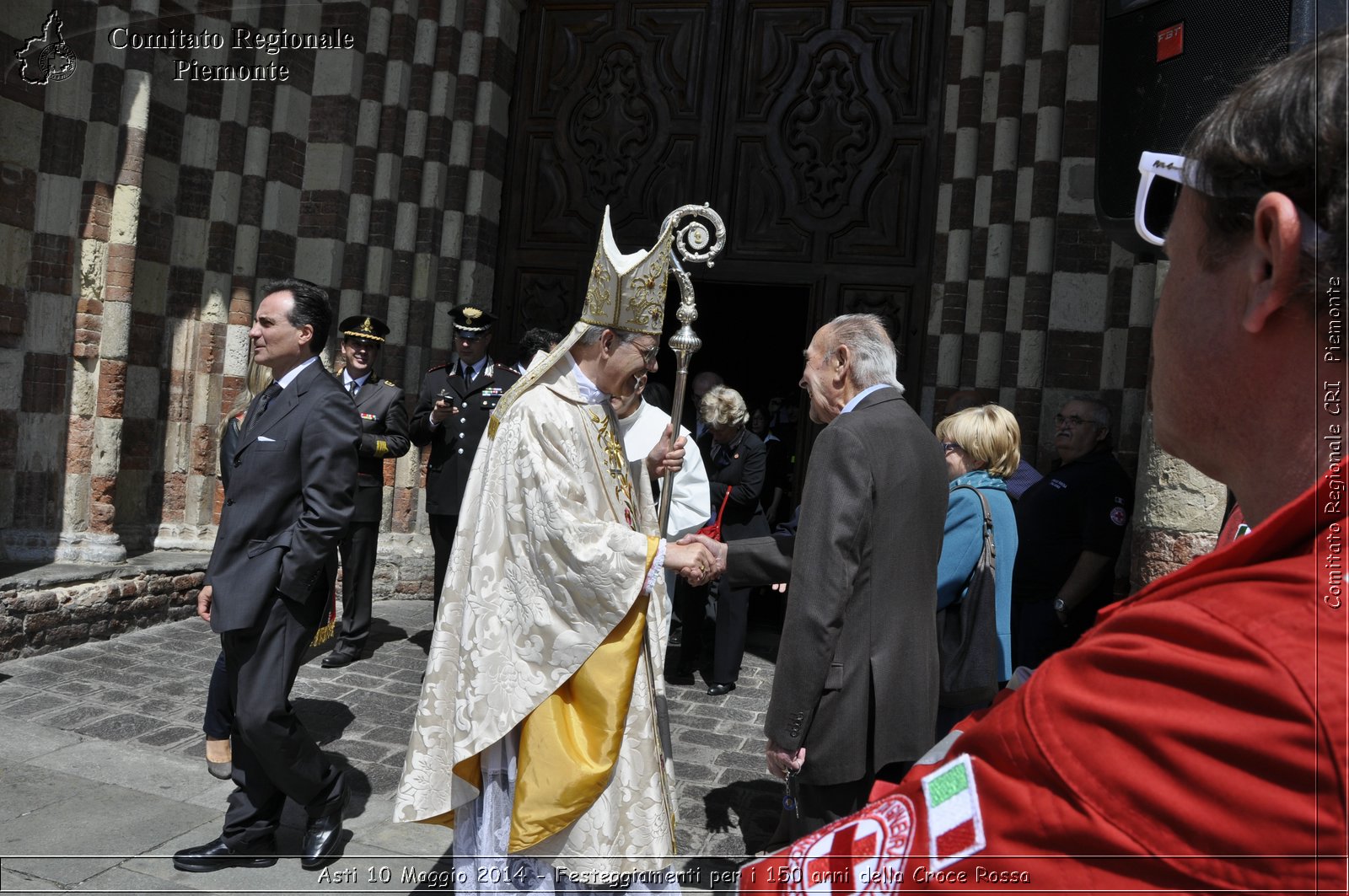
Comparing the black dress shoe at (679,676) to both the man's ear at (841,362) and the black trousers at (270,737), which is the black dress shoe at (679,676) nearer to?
the black trousers at (270,737)

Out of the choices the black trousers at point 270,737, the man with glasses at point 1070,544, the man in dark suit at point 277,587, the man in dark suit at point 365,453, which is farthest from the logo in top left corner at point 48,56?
the man with glasses at point 1070,544

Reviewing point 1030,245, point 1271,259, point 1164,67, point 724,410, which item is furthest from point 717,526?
point 1271,259

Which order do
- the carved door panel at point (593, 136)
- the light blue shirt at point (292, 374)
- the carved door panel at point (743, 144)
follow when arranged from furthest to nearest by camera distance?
the carved door panel at point (593, 136), the carved door panel at point (743, 144), the light blue shirt at point (292, 374)

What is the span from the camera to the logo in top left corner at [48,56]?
576cm

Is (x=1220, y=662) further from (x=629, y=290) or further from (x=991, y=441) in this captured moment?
(x=991, y=441)

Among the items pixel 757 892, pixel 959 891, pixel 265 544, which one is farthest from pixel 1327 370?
pixel 265 544

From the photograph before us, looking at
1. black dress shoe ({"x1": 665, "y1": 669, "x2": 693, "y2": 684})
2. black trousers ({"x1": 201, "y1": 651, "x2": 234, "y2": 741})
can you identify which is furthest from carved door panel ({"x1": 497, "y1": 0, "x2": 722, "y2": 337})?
black trousers ({"x1": 201, "y1": 651, "x2": 234, "y2": 741})

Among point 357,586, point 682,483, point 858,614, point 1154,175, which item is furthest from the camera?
point 357,586

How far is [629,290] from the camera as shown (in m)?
2.99

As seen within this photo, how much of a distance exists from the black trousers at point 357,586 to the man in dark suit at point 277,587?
246 cm

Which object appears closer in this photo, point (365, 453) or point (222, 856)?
point (222, 856)

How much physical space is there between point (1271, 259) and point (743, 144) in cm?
740

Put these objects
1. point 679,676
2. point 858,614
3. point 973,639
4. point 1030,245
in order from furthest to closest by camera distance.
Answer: point 1030,245 < point 679,676 < point 973,639 < point 858,614

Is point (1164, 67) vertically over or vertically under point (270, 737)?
over
